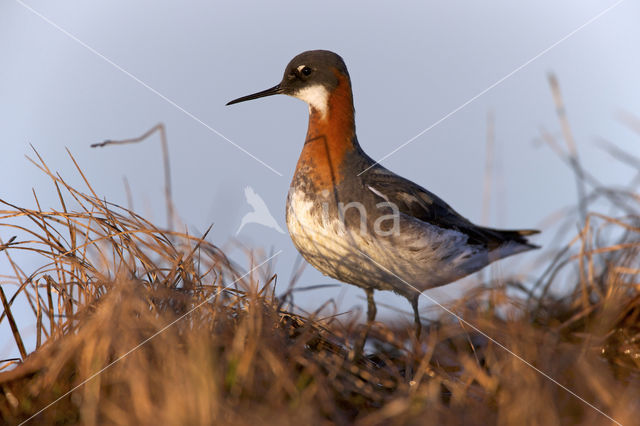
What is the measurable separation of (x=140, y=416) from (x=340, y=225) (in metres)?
2.34

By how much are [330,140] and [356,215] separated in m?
0.81

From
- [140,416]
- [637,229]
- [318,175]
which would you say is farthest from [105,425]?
[637,229]

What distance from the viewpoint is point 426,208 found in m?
5.05

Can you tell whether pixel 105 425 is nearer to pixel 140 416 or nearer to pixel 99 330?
pixel 140 416

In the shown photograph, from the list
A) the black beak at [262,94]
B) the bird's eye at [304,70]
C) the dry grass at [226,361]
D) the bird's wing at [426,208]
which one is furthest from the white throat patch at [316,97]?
the dry grass at [226,361]

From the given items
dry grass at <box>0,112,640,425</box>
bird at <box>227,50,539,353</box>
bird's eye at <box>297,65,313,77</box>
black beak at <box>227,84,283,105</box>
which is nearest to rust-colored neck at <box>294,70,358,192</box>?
bird at <box>227,50,539,353</box>

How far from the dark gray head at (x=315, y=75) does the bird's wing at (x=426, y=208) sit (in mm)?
816

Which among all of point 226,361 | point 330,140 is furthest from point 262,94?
point 226,361

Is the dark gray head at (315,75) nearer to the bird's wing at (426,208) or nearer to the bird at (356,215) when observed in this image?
the bird at (356,215)

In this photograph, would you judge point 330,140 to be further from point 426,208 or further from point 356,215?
point 426,208

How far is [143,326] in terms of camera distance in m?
2.61

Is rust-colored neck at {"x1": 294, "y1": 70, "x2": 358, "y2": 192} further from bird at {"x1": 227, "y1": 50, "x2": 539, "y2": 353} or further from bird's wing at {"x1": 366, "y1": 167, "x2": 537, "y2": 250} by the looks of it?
bird's wing at {"x1": 366, "y1": 167, "x2": 537, "y2": 250}

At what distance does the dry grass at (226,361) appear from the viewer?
2.29 meters

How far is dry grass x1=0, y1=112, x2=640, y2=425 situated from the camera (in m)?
2.29
